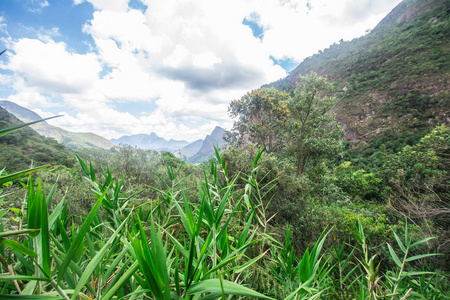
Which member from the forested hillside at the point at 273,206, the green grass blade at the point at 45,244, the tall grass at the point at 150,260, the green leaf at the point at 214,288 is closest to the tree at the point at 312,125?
the forested hillside at the point at 273,206

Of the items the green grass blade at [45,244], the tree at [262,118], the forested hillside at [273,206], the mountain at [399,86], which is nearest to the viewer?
the green grass blade at [45,244]

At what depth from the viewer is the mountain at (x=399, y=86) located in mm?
27953

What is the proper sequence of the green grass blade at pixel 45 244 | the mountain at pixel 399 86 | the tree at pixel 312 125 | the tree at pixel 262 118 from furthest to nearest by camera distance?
1. the mountain at pixel 399 86
2. the tree at pixel 262 118
3. the tree at pixel 312 125
4. the green grass blade at pixel 45 244

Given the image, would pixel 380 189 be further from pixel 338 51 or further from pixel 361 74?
pixel 338 51

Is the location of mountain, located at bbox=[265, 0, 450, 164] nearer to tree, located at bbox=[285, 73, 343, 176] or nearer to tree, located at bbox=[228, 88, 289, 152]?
tree, located at bbox=[285, 73, 343, 176]

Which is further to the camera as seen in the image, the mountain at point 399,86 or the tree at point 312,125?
the mountain at point 399,86

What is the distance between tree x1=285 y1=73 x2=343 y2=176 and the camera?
9.98m

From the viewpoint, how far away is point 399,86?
35625 mm

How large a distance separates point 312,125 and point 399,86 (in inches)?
1632

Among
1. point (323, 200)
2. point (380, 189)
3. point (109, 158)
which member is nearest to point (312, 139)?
point (323, 200)

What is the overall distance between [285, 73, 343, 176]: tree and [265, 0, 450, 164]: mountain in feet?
53.9

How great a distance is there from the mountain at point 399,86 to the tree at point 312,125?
53.9ft

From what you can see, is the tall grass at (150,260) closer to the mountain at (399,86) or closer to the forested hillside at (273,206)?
the forested hillside at (273,206)

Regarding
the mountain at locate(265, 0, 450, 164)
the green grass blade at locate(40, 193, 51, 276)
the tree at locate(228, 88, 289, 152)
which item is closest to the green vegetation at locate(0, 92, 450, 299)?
the green grass blade at locate(40, 193, 51, 276)
